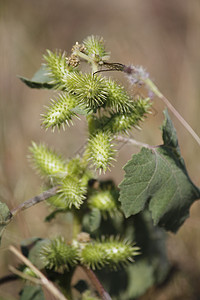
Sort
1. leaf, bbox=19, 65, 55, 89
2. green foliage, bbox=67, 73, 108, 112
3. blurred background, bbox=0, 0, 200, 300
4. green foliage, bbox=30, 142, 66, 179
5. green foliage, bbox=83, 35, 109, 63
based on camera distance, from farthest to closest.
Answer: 1. blurred background, bbox=0, 0, 200, 300
2. leaf, bbox=19, 65, 55, 89
3. green foliage, bbox=30, 142, 66, 179
4. green foliage, bbox=83, 35, 109, 63
5. green foliage, bbox=67, 73, 108, 112

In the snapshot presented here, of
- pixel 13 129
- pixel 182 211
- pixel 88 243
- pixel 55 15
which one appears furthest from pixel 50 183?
pixel 55 15

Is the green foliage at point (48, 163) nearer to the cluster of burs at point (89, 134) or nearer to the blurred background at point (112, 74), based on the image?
the cluster of burs at point (89, 134)

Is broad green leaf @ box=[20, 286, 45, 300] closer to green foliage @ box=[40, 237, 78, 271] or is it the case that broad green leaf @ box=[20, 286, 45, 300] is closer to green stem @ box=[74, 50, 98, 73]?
green foliage @ box=[40, 237, 78, 271]

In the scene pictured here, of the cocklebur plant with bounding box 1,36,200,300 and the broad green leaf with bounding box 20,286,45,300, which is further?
the broad green leaf with bounding box 20,286,45,300

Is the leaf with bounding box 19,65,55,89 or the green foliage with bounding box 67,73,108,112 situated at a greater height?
the leaf with bounding box 19,65,55,89

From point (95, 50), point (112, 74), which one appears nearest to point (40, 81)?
point (95, 50)

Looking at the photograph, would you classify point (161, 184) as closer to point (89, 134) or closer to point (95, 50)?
point (89, 134)

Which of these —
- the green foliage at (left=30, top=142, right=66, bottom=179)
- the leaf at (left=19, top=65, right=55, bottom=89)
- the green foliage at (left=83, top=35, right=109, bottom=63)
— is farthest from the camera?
the leaf at (left=19, top=65, right=55, bottom=89)

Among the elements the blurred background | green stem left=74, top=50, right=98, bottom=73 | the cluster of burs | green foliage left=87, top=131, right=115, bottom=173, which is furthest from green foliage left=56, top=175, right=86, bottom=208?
the blurred background

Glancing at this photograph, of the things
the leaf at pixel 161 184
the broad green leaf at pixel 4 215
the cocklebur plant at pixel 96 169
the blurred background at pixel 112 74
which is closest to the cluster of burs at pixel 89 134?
the cocklebur plant at pixel 96 169
